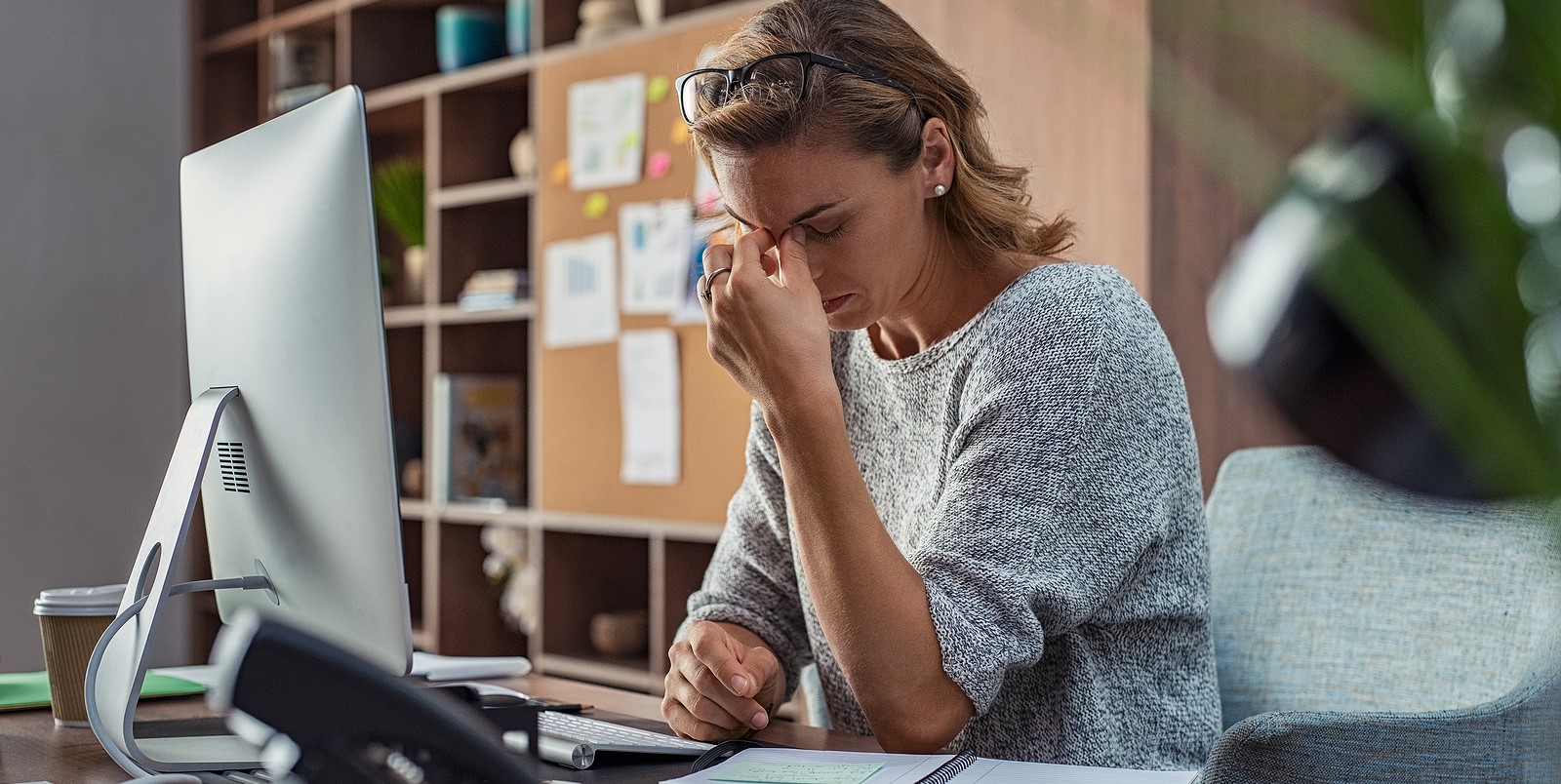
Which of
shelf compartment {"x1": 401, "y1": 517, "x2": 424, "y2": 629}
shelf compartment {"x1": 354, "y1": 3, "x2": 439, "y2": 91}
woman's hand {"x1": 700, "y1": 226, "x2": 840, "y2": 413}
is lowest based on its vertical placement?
shelf compartment {"x1": 401, "y1": 517, "x2": 424, "y2": 629}

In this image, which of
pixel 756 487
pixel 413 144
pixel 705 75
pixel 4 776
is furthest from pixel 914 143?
pixel 413 144

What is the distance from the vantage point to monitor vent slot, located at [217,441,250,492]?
102 centimetres

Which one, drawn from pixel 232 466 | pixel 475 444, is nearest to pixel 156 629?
pixel 232 466

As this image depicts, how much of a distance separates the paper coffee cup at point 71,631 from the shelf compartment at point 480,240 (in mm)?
2391

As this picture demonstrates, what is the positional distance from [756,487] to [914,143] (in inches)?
15.4

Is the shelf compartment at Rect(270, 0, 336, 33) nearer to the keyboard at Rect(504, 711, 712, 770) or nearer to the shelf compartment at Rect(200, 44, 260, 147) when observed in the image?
the shelf compartment at Rect(200, 44, 260, 147)

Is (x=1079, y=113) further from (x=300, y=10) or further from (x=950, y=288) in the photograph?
(x=300, y=10)

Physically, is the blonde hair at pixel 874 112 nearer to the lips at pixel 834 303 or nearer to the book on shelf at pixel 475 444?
the lips at pixel 834 303

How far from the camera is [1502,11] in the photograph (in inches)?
7.8

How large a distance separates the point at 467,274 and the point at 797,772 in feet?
9.33

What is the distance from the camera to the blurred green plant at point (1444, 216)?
20cm

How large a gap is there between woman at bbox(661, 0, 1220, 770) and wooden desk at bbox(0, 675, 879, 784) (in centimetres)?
5

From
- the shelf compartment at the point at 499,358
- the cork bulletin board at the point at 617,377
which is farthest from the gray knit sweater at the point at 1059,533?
the shelf compartment at the point at 499,358

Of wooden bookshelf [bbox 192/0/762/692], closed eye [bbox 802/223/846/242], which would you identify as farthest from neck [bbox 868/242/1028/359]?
wooden bookshelf [bbox 192/0/762/692]
